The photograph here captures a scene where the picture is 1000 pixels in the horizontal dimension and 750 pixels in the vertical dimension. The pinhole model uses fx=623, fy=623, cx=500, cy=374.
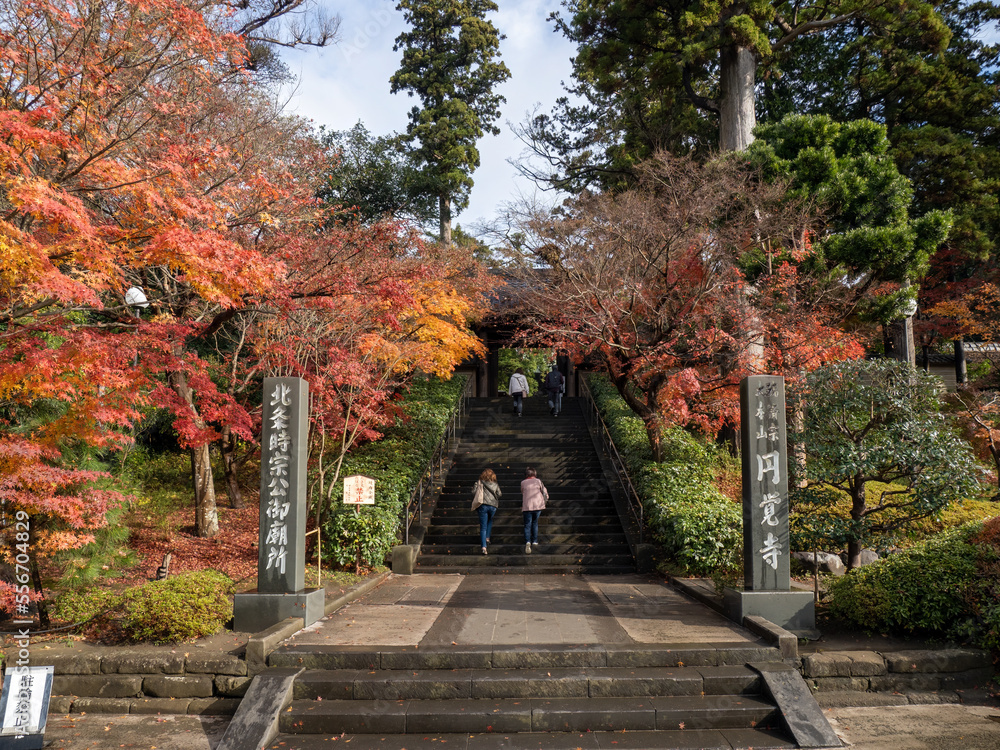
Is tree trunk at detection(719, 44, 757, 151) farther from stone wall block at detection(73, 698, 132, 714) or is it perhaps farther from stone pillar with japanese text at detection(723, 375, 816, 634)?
stone wall block at detection(73, 698, 132, 714)

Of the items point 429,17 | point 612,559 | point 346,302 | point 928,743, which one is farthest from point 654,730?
point 429,17

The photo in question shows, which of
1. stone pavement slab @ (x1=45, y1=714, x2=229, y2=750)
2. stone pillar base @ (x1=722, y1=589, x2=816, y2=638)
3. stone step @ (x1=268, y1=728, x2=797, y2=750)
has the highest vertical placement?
stone pillar base @ (x1=722, y1=589, x2=816, y2=638)

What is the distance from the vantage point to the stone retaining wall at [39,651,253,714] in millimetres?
5781

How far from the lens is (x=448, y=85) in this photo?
890 inches

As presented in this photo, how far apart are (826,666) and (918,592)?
4.60 feet

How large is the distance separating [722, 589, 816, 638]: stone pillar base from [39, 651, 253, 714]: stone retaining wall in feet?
16.5

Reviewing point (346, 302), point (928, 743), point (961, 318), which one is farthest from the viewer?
point (961, 318)

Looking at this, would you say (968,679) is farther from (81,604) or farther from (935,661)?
(81,604)

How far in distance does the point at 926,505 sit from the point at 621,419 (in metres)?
8.31

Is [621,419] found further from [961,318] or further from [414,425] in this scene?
[961,318]

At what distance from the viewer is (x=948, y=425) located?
23.0 feet

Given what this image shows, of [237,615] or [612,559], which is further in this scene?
[612,559]

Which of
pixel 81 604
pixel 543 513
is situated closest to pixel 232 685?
pixel 81 604

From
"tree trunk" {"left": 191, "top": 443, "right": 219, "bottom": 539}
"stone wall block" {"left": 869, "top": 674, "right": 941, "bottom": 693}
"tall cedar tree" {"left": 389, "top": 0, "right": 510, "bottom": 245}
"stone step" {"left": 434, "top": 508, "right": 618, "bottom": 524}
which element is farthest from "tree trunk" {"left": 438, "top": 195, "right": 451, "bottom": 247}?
"stone wall block" {"left": 869, "top": 674, "right": 941, "bottom": 693}
